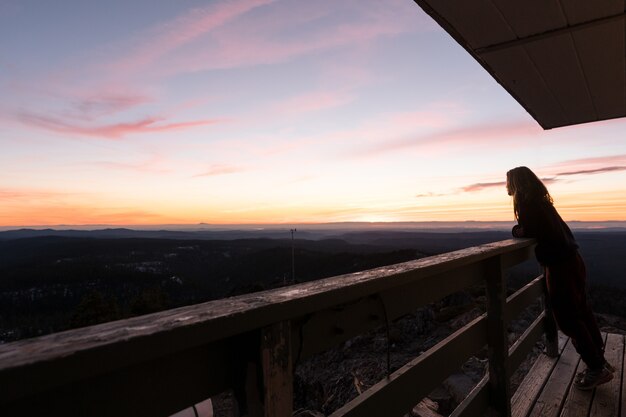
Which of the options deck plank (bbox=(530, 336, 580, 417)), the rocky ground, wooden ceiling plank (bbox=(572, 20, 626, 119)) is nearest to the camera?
wooden ceiling plank (bbox=(572, 20, 626, 119))

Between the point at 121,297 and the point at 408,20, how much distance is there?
142840mm

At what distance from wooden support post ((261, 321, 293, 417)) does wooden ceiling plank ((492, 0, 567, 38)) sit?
2.21 metres

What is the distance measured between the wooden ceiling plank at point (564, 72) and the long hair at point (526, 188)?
80 cm

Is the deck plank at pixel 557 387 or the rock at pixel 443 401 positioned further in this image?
the rock at pixel 443 401

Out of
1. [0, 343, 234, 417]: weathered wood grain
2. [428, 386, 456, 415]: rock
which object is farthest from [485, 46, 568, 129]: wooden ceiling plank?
[428, 386, 456, 415]: rock

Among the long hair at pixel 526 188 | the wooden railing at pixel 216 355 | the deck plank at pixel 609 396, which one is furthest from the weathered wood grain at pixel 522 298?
the wooden railing at pixel 216 355

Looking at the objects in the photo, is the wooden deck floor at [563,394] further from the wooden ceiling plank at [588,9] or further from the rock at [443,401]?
the wooden ceiling plank at [588,9]

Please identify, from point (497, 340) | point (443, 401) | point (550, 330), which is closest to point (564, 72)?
point (497, 340)

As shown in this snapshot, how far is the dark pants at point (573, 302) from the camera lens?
3.33 m

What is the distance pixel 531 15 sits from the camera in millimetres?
2332

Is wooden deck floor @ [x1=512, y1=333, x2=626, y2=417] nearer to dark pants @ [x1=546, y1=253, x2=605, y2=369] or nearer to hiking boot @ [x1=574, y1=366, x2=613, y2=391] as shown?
hiking boot @ [x1=574, y1=366, x2=613, y2=391]

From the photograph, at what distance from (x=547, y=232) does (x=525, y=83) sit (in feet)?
4.23

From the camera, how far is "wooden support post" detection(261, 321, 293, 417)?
96cm

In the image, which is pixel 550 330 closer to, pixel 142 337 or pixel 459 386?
pixel 459 386
